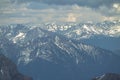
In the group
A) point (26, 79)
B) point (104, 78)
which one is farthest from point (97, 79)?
point (26, 79)

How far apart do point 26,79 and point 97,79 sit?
61.2 metres

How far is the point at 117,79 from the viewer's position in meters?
142

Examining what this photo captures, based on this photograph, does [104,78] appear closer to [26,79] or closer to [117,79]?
[117,79]

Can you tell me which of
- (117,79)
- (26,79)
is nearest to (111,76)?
(117,79)

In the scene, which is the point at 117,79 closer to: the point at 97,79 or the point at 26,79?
the point at 97,79

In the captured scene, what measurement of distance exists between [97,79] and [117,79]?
816cm

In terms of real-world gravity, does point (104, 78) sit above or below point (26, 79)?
above

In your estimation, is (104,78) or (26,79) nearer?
(104,78)

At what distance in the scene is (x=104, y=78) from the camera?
143 metres

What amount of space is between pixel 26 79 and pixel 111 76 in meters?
66.7

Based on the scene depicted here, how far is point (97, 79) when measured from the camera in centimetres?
14712

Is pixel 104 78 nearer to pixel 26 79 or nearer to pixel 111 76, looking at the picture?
pixel 111 76

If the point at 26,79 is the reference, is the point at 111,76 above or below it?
above

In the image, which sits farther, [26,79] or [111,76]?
[26,79]
